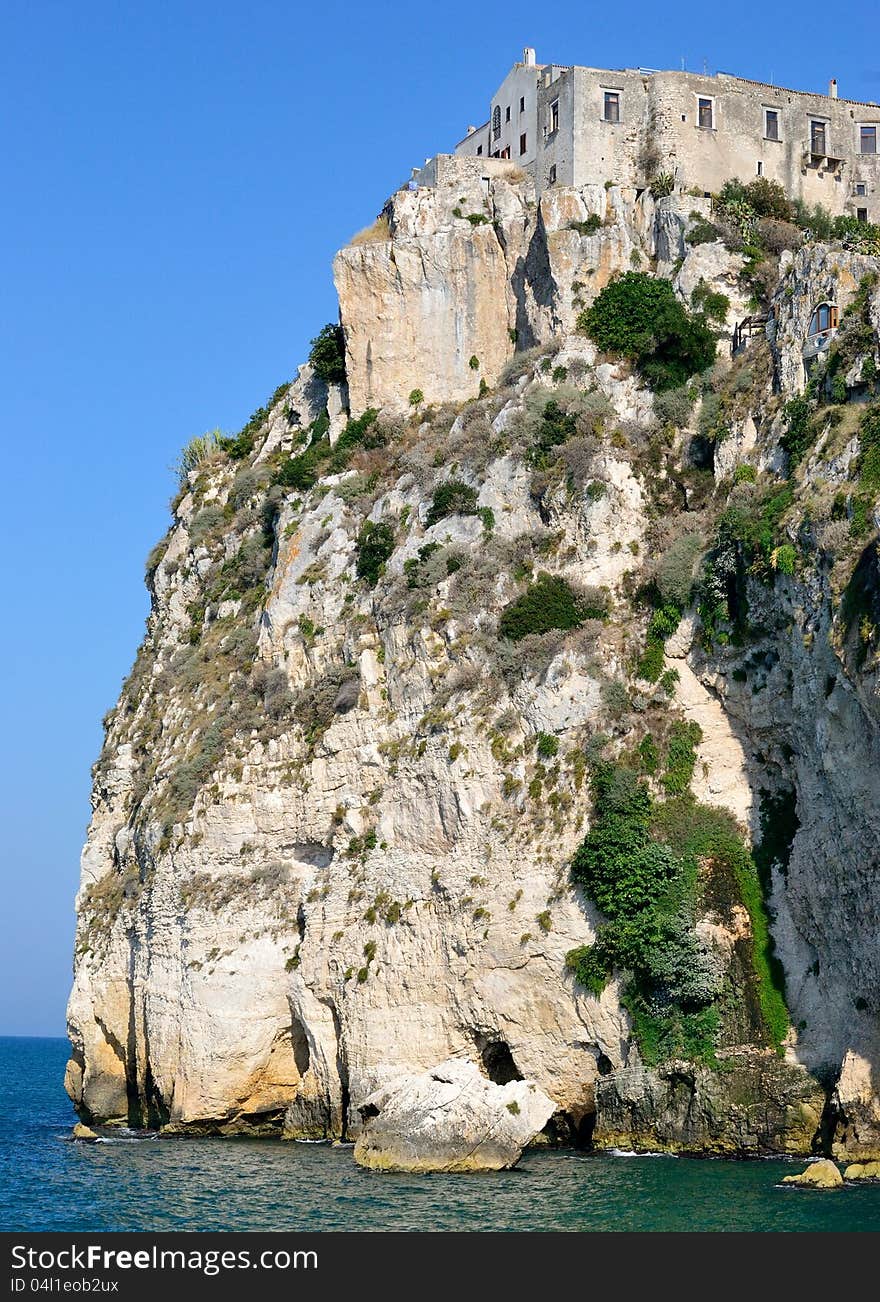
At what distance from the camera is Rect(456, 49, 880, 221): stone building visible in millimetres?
51156

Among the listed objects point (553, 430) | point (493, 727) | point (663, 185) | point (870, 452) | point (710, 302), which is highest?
point (663, 185)

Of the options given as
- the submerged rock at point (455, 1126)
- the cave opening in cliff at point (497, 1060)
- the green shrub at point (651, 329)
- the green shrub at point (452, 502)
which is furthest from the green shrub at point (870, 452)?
the cave opening in cliff at point (497, 1060)

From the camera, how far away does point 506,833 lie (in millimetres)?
40125

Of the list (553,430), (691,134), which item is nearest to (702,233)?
(691,134)

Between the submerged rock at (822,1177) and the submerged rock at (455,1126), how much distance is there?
6.23 metres

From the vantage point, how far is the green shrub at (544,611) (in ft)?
138

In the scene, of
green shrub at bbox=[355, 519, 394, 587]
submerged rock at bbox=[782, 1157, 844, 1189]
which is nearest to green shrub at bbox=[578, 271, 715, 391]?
green shrub at bbox=[355, 519, 394, 587]

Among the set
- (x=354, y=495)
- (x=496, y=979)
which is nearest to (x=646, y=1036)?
(x=496, y=979)

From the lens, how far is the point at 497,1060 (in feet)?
129

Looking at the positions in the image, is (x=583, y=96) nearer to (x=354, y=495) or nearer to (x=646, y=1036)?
(x=354, y=495)

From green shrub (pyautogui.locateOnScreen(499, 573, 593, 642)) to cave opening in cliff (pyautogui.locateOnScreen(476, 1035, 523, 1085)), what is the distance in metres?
9.62

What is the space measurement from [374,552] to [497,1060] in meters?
14.5

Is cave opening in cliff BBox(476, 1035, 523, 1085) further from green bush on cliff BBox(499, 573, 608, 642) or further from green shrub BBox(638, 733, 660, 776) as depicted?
green bush on cliff BBox(499, 573, 608, 642)

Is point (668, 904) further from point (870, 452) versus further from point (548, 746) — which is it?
point (870, 452)
